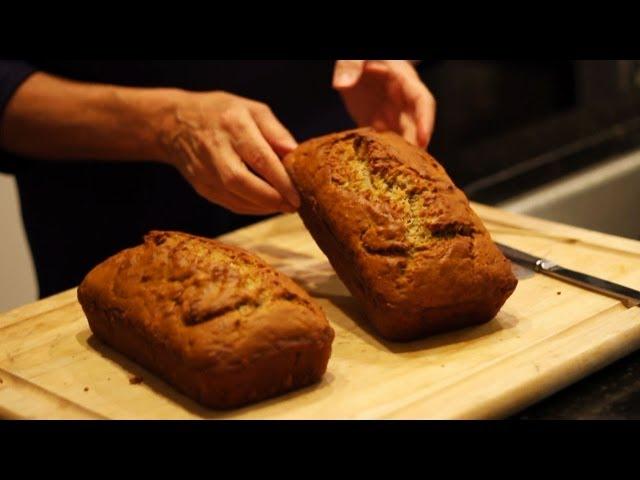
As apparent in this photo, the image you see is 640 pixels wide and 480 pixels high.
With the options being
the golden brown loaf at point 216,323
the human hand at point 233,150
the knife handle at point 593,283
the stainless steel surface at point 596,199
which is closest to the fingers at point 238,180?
the human hand at point 233,150

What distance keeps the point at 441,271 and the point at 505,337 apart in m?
0.13

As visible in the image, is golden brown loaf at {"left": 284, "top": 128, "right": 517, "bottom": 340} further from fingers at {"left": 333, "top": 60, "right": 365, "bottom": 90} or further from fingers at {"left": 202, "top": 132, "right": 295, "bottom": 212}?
fingers at {"left": 333, "top": 60, "right": 365, "bottom": 90}

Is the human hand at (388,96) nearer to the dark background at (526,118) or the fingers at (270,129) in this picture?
the fingers at (270,129)

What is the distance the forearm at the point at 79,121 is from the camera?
1.78m

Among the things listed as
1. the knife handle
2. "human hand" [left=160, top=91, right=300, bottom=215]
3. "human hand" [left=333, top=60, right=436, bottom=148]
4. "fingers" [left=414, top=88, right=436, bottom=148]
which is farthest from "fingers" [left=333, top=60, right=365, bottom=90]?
the knife handle

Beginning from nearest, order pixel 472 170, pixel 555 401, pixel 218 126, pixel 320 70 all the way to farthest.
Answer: pixel 555 401 → pixel 218 126 → pixel 320 70 → pixel 472 170

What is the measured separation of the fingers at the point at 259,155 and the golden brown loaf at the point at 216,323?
0.19 m

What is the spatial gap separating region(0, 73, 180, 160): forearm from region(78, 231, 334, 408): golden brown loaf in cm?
40

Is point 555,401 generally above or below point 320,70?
below

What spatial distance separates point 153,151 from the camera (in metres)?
1.79

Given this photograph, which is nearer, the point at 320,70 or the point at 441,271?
the point at 441,271

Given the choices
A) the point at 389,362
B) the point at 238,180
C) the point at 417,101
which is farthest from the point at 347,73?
the point at 389,362
